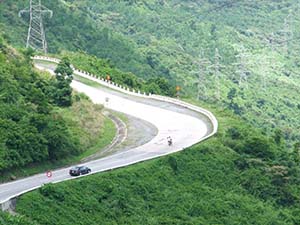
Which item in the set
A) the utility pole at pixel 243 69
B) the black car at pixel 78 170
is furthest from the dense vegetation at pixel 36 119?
the utility pole at pixel 243 69

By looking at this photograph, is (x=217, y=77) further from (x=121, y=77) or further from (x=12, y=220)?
(x=12, y=220)

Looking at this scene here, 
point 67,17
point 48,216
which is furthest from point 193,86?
point 48,216

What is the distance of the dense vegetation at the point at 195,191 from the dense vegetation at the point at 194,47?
126 feet

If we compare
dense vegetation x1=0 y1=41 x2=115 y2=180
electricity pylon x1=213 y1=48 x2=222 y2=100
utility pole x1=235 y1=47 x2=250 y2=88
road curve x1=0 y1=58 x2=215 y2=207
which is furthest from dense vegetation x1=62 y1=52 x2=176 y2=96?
utility pole x1=235 y1=47 x2=250 y2=88

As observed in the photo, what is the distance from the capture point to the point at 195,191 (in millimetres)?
55219

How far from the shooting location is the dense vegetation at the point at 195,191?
152ft

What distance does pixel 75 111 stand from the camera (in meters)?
69.2

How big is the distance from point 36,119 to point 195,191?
39.6 feet

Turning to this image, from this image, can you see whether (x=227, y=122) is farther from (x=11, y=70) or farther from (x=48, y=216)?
(x=48, y=216)

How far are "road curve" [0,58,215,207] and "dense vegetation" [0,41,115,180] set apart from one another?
1.69 meters

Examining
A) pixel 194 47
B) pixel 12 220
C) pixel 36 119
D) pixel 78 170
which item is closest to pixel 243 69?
pixel 194 47

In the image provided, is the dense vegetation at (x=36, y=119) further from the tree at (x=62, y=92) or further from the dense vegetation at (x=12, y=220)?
the dense vegetation at (x=12, y=220)

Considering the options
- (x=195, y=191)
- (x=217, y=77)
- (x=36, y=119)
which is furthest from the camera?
(x=217, y=77)

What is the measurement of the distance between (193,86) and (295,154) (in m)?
67.9
